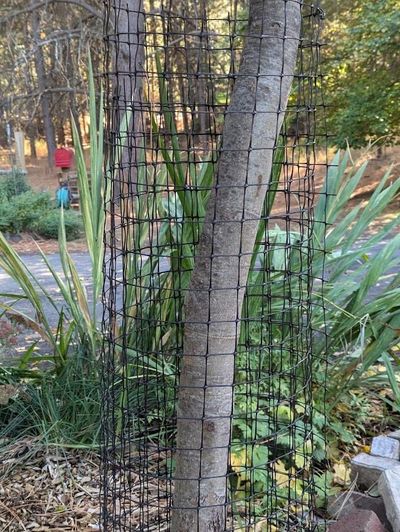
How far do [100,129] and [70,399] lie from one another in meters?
1.20

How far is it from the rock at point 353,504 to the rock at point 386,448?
8.6 inches

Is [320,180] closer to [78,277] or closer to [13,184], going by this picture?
[13,184]

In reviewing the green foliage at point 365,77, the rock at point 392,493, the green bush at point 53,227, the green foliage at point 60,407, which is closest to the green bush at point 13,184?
the green bush at point 53,227

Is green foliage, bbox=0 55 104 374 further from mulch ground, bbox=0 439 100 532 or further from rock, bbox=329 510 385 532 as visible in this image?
rock, bbox=329 510 385 532

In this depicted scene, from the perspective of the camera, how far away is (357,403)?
9.52 feet

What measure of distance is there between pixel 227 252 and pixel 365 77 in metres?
12.6

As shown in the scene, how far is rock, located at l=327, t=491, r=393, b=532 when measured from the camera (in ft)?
7.15

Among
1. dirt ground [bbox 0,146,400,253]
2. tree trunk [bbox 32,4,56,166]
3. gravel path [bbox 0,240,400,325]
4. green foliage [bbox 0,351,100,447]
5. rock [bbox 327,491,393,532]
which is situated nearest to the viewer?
rock [bbox 327,491,393,532]

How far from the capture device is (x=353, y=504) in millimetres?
2285

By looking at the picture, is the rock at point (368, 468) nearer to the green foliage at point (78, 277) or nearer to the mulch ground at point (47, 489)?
the mulch ground at point (47, 489)

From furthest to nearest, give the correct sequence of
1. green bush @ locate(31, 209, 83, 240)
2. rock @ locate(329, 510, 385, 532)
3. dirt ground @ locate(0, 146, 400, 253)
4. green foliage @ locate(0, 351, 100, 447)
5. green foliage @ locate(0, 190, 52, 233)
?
green bush @ locate(31, 209, 83, 240) → green foliage @ locate(0, 190, 52, 233) → dirt ground @ locate(0, 146, 400, 253) → green foliage @ locate(0, 351, 100, 447) → rock @ locate(329, 510, 385, 532)

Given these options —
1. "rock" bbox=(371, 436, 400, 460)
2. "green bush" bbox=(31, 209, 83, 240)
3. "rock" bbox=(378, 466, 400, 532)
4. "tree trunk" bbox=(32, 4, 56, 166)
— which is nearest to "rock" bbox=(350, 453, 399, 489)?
"rock" bbox=(371, 436, 400, 460)

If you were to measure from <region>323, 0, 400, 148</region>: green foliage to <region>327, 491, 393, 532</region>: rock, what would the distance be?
10.4 meters

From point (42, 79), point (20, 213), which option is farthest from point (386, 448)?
point (42, 79)
